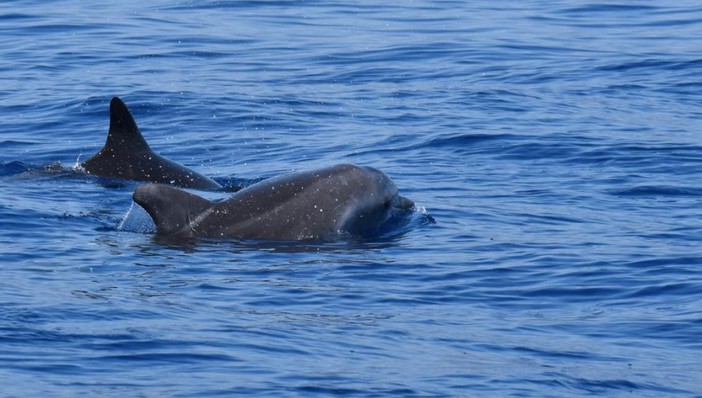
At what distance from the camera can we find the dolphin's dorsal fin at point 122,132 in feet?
64.7

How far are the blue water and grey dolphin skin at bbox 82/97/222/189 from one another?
31 centimetres

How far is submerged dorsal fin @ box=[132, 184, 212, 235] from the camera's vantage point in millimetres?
15617

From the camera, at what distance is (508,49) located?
106 ft

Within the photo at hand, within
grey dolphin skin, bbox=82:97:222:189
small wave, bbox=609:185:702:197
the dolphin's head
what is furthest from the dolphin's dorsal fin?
small wave, bbox=609:185:702:197

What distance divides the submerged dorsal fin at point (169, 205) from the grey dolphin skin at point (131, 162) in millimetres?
3563

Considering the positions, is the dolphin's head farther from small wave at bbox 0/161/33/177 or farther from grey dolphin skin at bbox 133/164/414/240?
small wave at bbox 0/161/33/177

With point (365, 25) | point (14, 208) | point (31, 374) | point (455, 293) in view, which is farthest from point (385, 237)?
point (365, 25)

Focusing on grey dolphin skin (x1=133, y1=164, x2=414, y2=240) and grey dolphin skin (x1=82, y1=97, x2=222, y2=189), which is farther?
grey dolphin skin (x1=82, y1=97, x2=222, y2=189)

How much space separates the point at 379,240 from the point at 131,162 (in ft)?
15.6

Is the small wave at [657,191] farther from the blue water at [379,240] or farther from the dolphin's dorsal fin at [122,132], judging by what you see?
the dolphin's dorsal fin at [122,132]

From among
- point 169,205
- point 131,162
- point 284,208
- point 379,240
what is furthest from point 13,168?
point 379,240

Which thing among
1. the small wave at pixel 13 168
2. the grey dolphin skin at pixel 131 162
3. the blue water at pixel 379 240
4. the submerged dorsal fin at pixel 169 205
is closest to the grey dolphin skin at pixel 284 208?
the submerged dorsal fin at pixel 169 205

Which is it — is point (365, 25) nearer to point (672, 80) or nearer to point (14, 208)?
point (672, 80)

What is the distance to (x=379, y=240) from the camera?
54.5ft
